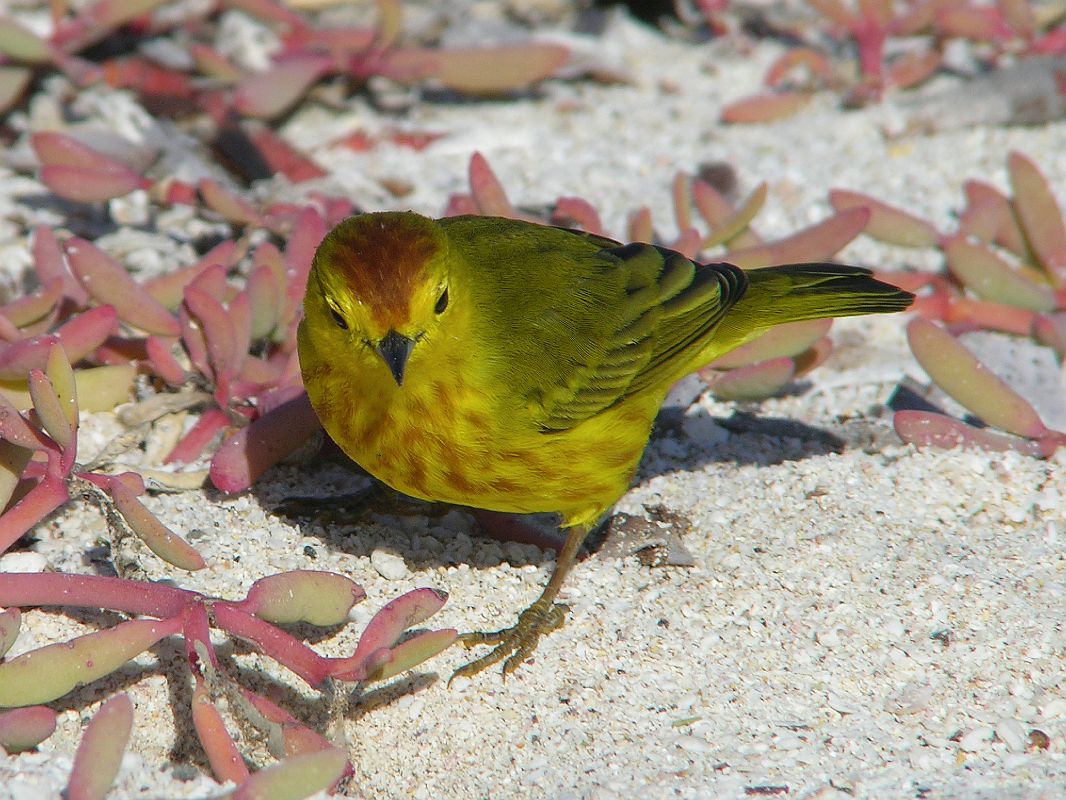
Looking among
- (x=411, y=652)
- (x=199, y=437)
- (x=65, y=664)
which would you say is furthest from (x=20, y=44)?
(x=411, y=652)

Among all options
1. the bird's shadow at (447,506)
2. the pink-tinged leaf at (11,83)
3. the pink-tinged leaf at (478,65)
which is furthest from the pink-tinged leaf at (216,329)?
the pink-tinged leaf at (478,65)

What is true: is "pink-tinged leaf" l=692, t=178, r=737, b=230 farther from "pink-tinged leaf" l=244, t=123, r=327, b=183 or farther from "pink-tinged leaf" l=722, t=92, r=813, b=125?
"pink-tinged leaf" l=244, t=123, r=327, b=183

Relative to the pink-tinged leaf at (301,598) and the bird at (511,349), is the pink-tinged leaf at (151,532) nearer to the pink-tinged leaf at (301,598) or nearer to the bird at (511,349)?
the pink-tinged leaf at (301,598)

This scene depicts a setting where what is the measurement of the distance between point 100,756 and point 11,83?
352cm

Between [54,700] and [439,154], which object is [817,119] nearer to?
[439,154]

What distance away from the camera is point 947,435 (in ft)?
13.2

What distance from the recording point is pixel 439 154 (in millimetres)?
5746

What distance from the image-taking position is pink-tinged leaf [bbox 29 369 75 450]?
9.96 feet

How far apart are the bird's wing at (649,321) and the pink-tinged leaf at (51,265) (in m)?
1.70

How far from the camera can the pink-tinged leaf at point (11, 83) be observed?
5129 millimetres

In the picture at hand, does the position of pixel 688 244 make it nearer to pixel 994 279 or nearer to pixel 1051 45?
pixel 994 279

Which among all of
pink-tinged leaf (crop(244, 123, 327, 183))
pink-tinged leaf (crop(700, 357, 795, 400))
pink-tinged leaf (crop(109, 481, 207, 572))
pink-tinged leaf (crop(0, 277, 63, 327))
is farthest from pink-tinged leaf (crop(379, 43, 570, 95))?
pink-tinged leaf (crop(109, 481, 207, 572))

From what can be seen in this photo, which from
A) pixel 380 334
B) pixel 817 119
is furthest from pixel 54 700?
pixel 817 119

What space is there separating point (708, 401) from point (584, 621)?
1.32 m
